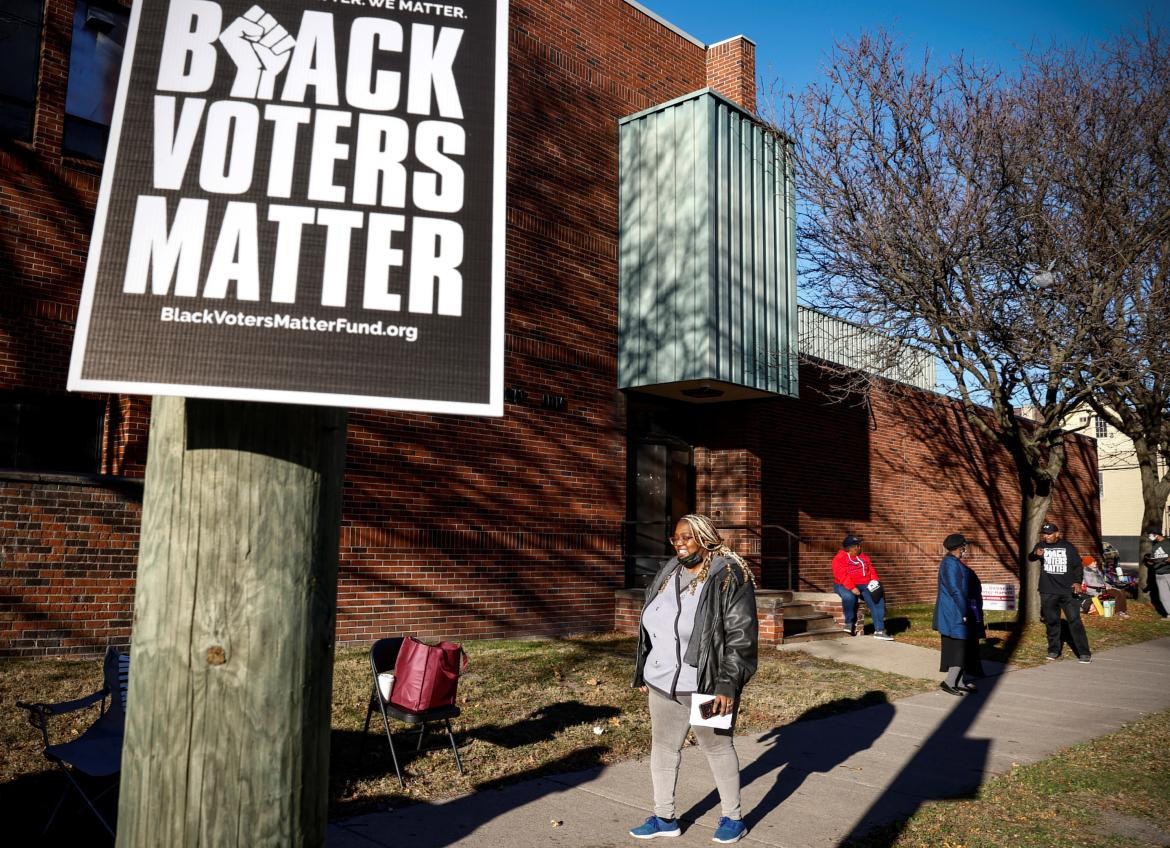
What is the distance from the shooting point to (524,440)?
497 inches

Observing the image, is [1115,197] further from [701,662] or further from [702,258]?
[701,662]

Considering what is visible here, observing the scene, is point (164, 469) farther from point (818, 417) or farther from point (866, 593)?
point (818, 417)

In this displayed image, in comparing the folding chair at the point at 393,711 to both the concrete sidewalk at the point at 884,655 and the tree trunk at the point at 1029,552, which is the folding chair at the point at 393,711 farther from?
the tree trunk at the point at 1029,552

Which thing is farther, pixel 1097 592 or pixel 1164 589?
pixel 1164 589

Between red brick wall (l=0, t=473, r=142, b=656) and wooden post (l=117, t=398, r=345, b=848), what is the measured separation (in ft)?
25.6

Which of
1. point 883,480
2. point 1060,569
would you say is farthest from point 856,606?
point 883,480

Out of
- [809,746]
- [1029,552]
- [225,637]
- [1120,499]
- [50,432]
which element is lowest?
[809,746]

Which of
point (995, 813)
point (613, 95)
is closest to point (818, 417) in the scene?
point (613, 95)

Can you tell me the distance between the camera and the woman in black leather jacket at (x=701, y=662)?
491 cm

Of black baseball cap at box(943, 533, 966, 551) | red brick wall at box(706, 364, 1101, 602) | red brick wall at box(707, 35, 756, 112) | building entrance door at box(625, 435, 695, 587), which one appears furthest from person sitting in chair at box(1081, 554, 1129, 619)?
red brick wall at box(707, 35, 756, 112)

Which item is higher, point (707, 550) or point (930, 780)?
point (707, 550)

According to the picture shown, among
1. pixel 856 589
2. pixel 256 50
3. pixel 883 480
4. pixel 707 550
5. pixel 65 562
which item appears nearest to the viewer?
pixel 256 50

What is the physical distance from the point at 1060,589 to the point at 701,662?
9239mm

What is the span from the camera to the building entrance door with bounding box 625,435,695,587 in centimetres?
1470
